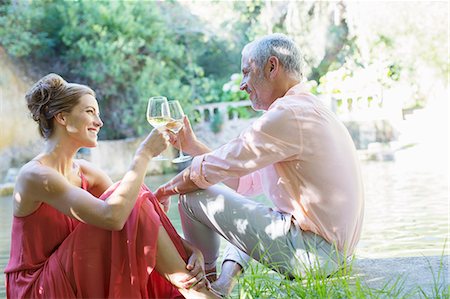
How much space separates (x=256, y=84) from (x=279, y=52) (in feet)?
0.42

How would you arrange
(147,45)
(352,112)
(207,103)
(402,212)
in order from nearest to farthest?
1. (402,212)
2. (147,45)
3. (352,112)
4. (207,103)

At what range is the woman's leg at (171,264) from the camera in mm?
1906

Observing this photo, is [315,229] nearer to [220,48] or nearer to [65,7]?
[65,7]

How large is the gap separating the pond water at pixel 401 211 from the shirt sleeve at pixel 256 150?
121 cm

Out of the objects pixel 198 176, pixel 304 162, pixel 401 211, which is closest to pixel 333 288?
pixel 304 162

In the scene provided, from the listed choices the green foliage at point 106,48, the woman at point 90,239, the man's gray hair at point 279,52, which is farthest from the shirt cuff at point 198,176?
the green foliage at point 106,48

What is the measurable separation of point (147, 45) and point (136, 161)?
34.0 ft

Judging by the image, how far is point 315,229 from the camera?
204cm

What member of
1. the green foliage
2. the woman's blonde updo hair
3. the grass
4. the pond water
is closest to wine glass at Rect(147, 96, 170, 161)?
the woman's blonde updo hair

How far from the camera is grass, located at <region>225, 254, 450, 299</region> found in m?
1.84

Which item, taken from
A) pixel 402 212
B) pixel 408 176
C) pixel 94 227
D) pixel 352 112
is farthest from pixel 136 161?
pixel 352 112

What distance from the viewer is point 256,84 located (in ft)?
7.09

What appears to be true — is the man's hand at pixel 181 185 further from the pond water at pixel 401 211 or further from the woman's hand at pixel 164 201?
the pond water at pixel 401 211

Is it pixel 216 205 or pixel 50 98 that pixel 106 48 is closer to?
pixel 50 98
